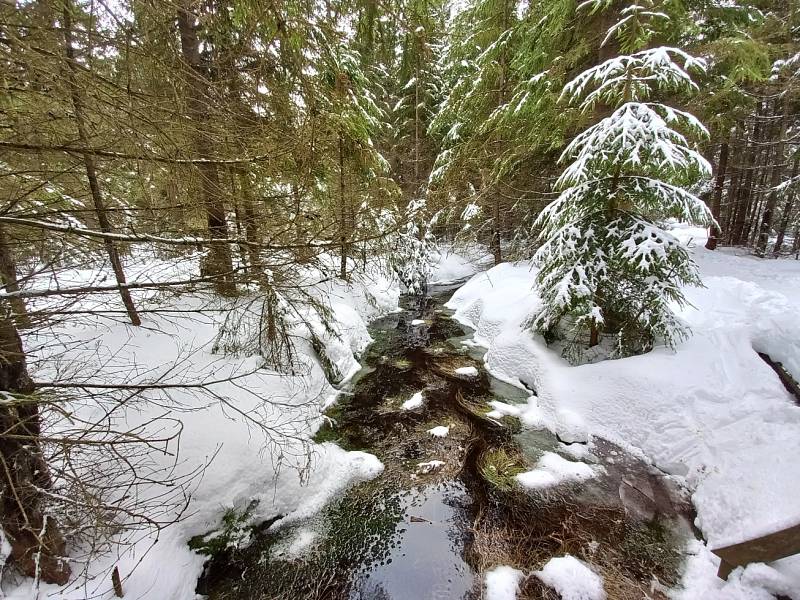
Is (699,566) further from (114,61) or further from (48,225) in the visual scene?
(114,61)

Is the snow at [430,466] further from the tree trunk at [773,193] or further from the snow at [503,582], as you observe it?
the tree trunk at [773,193]

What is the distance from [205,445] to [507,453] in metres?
4.06

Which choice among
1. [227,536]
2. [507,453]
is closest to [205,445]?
[227,536]

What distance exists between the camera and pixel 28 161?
6.78 feet

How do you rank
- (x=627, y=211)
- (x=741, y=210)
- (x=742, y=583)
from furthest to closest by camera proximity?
(x=741, y=210), (x=627, y=211), (x=742, y=583)

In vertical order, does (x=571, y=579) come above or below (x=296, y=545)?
above

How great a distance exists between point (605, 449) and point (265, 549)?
453cm

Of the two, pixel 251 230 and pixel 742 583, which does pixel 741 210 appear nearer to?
pixel 742 583

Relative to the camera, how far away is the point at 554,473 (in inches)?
177

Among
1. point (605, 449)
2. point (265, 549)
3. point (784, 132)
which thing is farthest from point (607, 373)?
point (784, 132)

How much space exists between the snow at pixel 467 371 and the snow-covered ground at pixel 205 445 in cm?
297

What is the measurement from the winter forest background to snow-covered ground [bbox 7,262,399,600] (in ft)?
0.11

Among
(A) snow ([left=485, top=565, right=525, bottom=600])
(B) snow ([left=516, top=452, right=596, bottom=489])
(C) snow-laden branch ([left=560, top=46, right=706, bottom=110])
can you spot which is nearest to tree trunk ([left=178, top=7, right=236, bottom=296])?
(A) snow ([left=485, top=565, right=525, bottom=600])

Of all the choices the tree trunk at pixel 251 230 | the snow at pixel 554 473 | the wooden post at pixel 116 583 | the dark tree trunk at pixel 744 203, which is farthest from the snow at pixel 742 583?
the dark tree trunk at pixel 744 203
